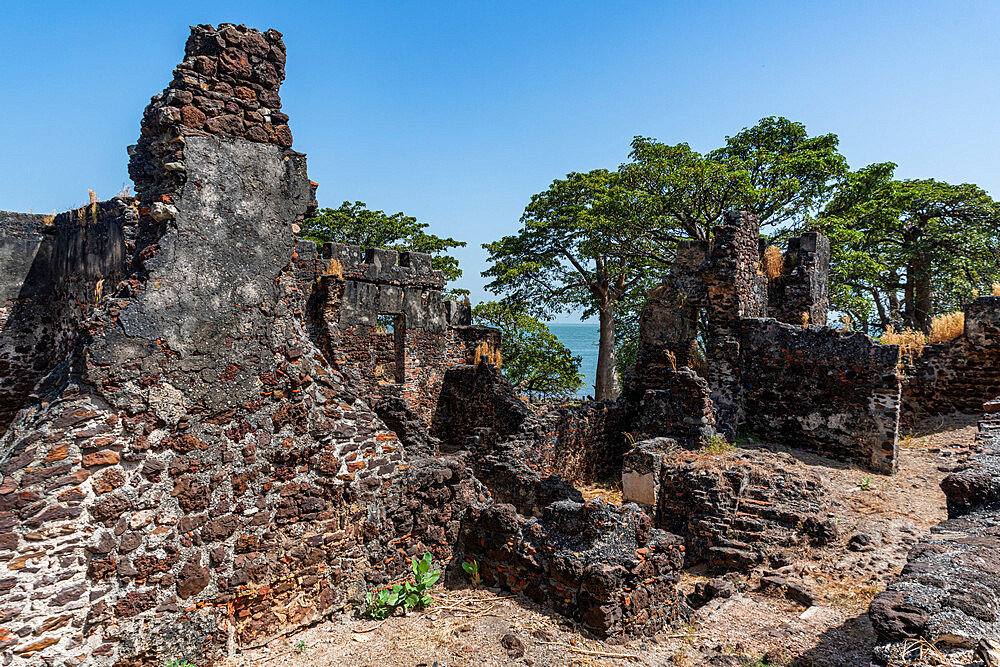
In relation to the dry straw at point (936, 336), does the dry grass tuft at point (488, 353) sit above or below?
below

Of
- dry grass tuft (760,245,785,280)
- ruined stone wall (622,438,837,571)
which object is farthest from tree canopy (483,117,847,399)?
ruined stone wall (622,438,837,571)

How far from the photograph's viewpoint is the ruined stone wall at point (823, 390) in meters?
10.5

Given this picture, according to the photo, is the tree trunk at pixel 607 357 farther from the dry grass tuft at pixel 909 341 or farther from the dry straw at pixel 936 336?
the dry straw at pixel 936 336

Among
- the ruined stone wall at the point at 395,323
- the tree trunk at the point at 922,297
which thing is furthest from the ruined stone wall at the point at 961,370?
the ruined stone wall at the point at 395,323

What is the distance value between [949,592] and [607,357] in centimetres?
2047

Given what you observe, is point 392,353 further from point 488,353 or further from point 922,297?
point 922,297

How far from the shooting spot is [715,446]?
10.8 m

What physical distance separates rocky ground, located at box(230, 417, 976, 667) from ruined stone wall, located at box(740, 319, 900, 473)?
3403mm

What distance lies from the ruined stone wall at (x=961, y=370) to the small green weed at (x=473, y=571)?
12.5m

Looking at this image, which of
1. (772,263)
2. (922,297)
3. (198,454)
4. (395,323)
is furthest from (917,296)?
(198,454)

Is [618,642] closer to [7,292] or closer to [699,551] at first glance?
[699,551]

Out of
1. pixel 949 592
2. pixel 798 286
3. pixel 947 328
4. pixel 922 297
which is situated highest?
pixel 922 297

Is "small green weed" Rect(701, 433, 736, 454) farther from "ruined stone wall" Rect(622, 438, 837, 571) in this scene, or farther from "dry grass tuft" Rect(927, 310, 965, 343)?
"dry grass tuft" Rect(927, 310, 965, 343)

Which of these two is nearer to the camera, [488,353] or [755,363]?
[755,363]
